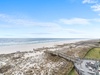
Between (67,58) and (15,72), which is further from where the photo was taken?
(67,58)

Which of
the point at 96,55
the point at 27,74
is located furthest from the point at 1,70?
the point at 96,55

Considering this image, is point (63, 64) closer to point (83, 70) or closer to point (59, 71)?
point (59, 71)

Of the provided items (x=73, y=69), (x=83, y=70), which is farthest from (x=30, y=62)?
(x=83, y=70)

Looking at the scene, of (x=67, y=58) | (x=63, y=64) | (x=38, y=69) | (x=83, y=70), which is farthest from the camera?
(x=67, y=58)

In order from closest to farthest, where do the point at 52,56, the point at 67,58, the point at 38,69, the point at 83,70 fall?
the point at 83,70, the point at 38,69, the point at 67,58, the point at 52,56

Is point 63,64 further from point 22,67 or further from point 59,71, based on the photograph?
point 22,67

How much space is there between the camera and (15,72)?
87.2 ft

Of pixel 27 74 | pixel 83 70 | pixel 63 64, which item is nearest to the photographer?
pixel 83 70

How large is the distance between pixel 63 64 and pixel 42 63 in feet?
13.3

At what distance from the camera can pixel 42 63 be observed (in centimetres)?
3039

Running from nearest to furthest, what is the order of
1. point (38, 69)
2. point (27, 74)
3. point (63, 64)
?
point (27, 74) < point (38, 69) < point (63, 64)

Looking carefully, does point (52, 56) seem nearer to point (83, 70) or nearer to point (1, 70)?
point (1, 70)

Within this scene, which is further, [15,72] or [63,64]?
[63,64]

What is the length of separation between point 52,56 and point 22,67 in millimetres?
7868
